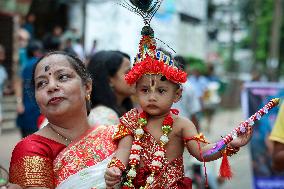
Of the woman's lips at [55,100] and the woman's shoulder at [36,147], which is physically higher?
the woman's lips at [55,100]

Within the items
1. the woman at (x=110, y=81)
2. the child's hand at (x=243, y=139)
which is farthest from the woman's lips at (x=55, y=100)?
the woman at (x=110, y=81)

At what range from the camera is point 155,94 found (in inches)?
122

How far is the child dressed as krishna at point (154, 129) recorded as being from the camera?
309 cm

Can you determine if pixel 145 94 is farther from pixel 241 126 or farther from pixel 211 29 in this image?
pixel 211 29

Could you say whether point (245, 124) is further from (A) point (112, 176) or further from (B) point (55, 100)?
(B) point (55, 100)

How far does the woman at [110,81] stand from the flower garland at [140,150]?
4.32 feet

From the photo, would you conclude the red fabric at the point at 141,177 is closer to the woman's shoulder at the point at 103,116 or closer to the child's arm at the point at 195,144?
the child's arm at the point at 195,144

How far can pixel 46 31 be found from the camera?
74.9ft

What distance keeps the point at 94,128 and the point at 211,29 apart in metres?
44.0

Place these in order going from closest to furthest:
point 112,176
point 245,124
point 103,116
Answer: point 245,124 → point 112,176 → point 103,116

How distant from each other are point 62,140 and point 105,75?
146cm

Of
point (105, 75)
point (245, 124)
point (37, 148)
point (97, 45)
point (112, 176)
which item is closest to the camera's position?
point (245, 124)

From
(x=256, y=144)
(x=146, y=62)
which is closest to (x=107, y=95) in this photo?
(x=146, y=62)

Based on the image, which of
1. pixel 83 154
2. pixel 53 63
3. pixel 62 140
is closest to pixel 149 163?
pixel 83 154
